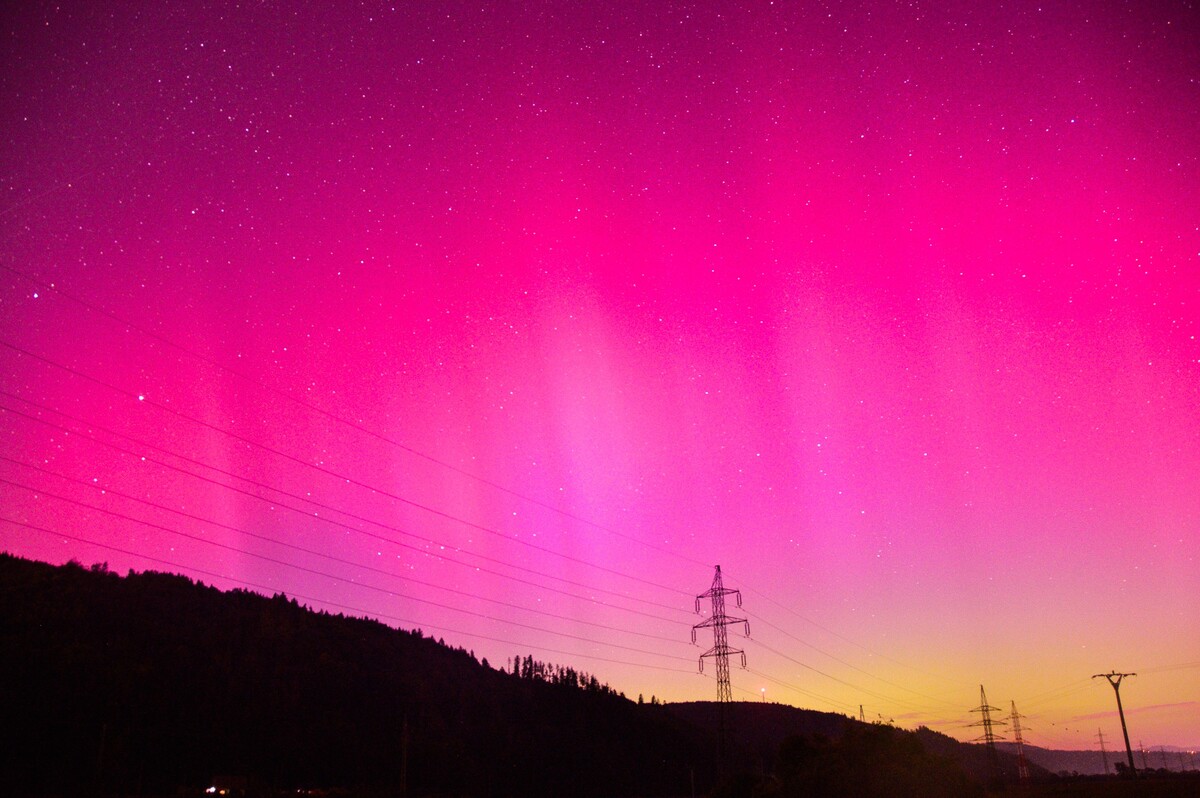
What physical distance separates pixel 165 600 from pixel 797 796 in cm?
8209

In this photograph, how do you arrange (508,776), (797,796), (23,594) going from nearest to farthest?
(797,796) < (23,594) < (508,776)

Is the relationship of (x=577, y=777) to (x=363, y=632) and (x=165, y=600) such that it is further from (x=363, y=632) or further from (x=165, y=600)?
(x=165, y=600)

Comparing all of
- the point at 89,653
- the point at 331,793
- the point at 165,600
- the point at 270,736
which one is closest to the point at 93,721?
the point at 89,653

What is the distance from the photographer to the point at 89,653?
→ 70.0m

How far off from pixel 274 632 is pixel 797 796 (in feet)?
259

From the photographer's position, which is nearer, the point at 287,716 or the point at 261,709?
the point at 261,709

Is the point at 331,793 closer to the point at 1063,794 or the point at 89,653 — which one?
the point at 89,653

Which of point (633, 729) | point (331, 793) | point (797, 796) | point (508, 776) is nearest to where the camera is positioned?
point (797, 796)

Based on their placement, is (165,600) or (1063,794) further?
(165,600)

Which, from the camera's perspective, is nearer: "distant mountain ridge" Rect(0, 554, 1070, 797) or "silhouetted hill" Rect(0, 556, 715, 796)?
"distant mountain ridge" Rect(0, 554, 1070, 797)

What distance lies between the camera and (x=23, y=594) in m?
77.6

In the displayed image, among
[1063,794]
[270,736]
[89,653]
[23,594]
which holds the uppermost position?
[23,594]

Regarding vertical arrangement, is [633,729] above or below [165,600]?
below

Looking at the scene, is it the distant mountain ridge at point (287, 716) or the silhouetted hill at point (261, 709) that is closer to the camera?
the distant mountain ridge at point (287, 716)
